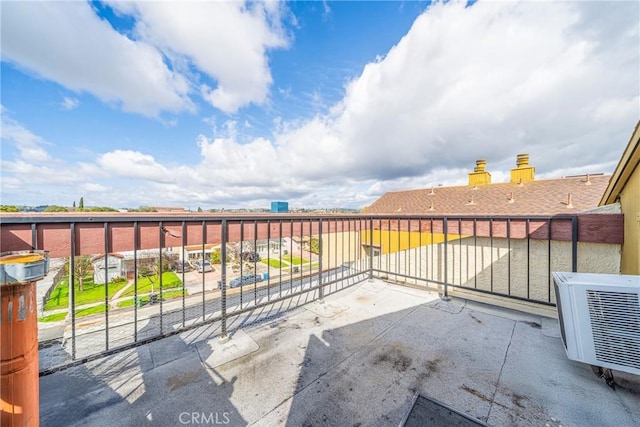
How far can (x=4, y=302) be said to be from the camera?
744mm

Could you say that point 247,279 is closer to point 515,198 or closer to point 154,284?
point 515,198

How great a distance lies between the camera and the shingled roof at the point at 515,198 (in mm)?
7875

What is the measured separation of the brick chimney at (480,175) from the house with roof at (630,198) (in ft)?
41.6

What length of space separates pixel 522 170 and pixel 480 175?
188cm

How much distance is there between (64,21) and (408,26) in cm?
725

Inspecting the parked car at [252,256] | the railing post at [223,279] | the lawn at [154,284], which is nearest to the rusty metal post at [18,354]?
the railing post at [223,279]

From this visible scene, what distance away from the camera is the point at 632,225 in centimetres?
A: 200

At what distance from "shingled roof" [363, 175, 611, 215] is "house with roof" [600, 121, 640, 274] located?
416cm

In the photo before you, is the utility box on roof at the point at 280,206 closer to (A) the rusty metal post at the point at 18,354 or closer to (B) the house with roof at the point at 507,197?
(B) the house with roof at the point at 507,197

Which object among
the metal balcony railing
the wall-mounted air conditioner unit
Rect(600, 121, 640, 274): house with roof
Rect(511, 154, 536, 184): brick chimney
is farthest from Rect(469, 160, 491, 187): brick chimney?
the wall-mounted air conditioner unit

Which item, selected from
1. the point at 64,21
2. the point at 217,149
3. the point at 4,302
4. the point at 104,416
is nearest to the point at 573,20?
the point at 4,302

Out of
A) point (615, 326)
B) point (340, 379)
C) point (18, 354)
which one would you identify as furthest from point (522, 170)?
point (18, 354)

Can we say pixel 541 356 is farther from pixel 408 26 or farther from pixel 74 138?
pixel 74 138

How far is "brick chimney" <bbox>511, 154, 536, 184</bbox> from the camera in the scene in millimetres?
12149
